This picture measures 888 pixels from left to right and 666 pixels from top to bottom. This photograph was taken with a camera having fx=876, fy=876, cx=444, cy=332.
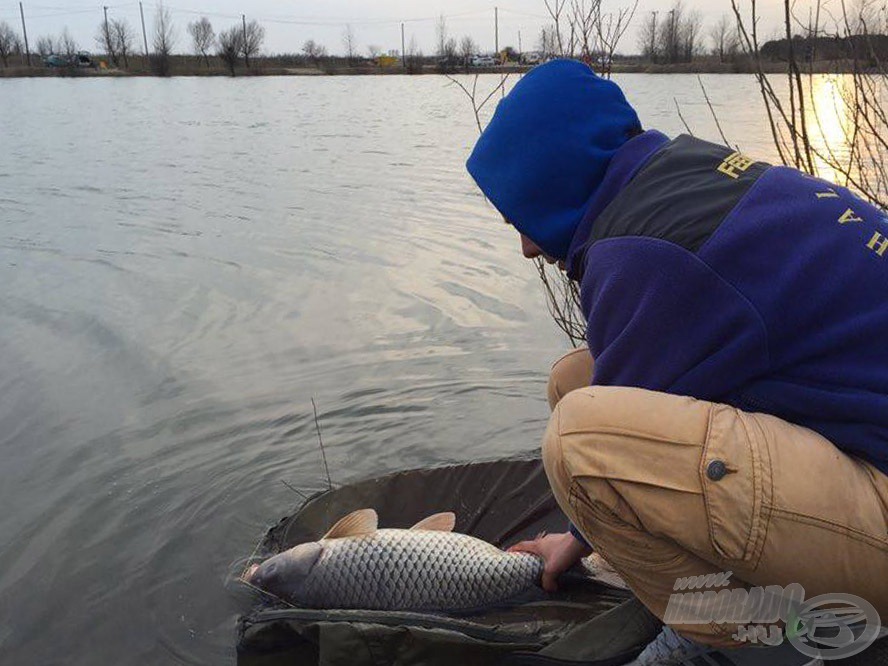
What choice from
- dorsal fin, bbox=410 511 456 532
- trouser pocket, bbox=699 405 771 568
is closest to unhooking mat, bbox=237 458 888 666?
dorsal fin, bbox=410 511 456 532

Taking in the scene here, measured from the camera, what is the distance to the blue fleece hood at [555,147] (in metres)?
2.16

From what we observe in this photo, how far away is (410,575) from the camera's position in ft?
9.20

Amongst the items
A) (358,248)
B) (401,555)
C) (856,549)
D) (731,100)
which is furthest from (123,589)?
(731,100)

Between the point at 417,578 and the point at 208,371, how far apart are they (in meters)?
3.22

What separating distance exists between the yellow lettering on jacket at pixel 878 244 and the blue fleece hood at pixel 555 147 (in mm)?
636

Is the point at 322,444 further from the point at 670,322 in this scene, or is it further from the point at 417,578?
the point at 670,322

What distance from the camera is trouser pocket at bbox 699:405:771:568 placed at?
1.75 meters

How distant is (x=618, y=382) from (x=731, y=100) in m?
28.8

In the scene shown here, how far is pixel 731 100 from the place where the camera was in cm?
2834

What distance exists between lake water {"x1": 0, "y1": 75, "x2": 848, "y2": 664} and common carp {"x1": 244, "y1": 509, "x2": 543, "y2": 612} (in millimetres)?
389

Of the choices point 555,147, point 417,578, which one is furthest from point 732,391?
point 417,578

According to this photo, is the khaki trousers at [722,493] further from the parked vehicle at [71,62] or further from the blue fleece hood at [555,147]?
the parked vehicle at [71,62]

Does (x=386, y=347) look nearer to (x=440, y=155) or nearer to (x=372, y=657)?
(x=372, y=657)

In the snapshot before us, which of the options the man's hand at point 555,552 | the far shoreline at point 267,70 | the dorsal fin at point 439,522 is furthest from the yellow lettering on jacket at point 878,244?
the far shoreline at point 267,70
